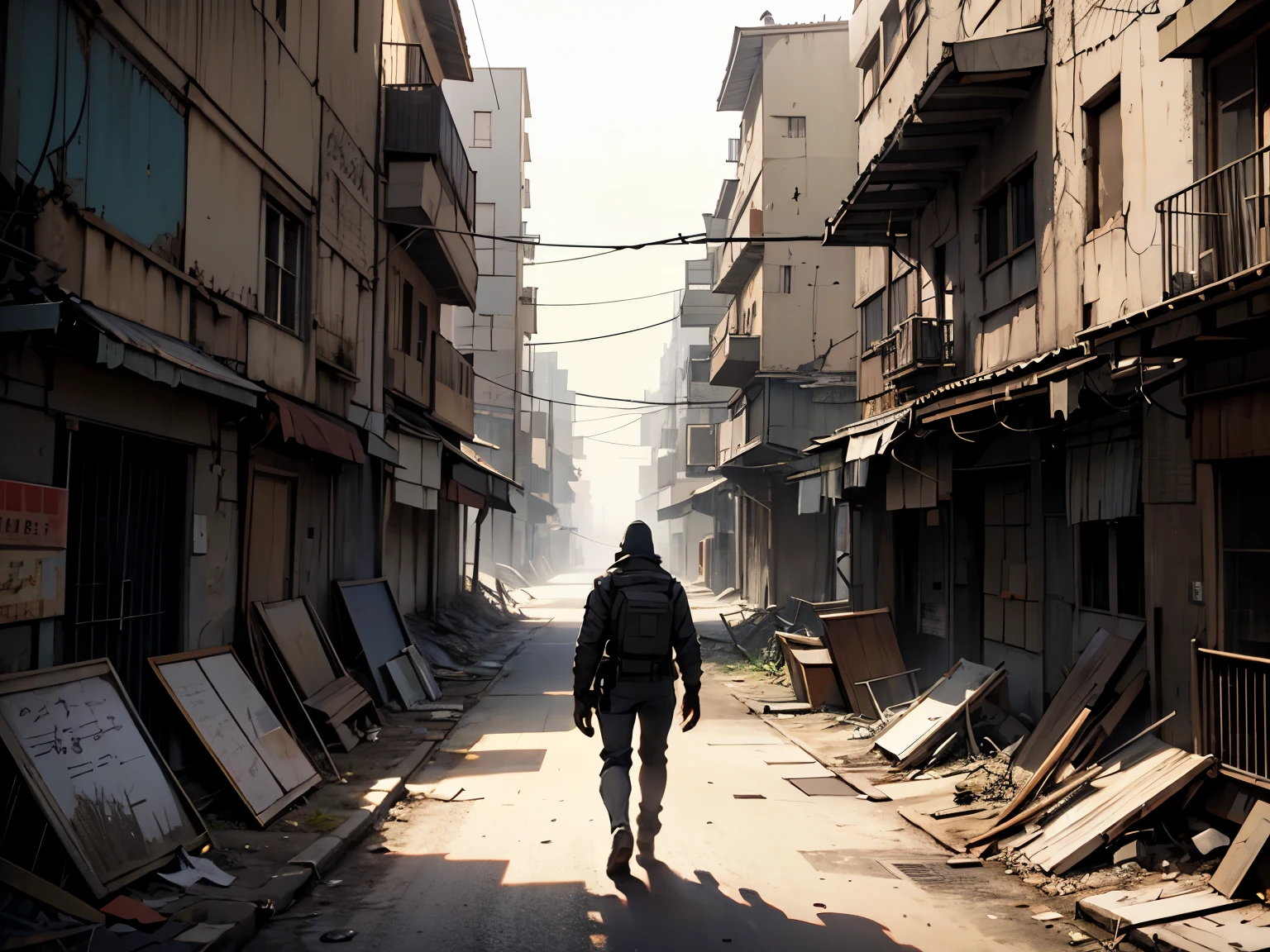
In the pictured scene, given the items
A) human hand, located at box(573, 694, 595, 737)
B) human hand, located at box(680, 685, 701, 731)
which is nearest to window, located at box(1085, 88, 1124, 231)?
human hand, located at box(680, 685, 701, 731)

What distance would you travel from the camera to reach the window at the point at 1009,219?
11.9 m

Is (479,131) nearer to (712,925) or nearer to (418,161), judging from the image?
(418,161)

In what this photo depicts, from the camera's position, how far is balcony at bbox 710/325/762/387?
28984 millimetres

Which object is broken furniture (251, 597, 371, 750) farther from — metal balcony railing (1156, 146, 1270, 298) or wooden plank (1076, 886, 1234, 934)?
metal balcony railing (1156, 146, 1270, 298)

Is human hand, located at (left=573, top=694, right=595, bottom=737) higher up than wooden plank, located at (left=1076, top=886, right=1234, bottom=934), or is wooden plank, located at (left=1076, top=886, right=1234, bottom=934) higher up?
human hand, located at (left=573, top=694, right=595, bottom=737)

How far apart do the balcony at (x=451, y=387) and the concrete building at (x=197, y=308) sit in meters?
3.97

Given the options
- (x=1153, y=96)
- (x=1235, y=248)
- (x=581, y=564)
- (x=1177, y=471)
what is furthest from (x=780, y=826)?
(x=581, y=564)

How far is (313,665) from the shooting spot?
11336 millimetres

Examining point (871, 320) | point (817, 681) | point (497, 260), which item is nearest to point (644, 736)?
point (817, 681)

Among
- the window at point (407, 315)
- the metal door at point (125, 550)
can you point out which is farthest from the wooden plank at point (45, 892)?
the window at point (407, 315)

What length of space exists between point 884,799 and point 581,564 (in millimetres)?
100091

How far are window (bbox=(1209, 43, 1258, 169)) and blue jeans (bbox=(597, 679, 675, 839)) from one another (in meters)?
5.58

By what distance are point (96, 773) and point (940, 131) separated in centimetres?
1115

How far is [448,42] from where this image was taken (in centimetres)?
2347
